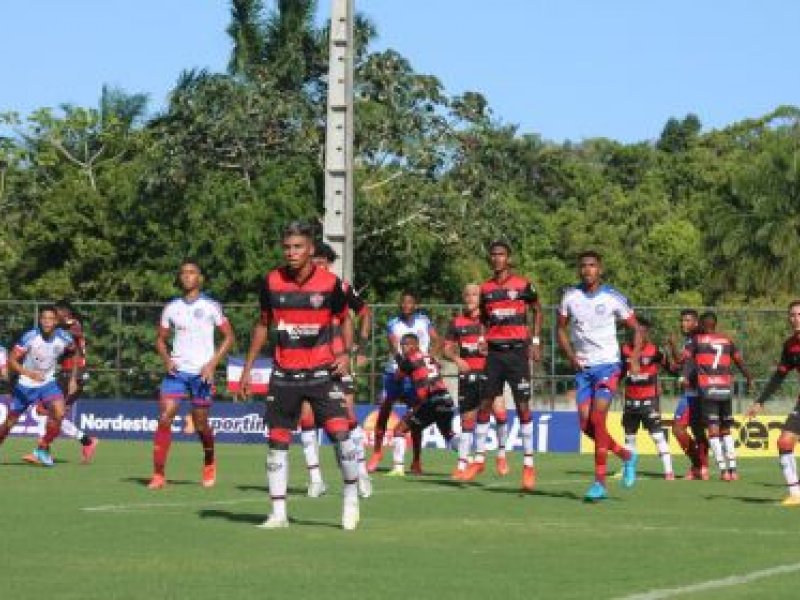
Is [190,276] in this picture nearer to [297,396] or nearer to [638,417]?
[297,396]

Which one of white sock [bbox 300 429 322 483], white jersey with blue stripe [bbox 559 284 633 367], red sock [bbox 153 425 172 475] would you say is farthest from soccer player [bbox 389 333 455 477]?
white jersey with blue stripe [bbox 559 284 633 367]

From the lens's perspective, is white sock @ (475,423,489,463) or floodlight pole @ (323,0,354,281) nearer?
white sock @ (475,423,489,463)

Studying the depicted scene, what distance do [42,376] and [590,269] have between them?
9.97 metres

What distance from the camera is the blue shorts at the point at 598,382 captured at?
1892cm

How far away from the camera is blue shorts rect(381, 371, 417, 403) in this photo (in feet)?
84.2

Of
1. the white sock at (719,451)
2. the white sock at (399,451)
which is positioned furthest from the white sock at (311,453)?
the white sock at (719,451)

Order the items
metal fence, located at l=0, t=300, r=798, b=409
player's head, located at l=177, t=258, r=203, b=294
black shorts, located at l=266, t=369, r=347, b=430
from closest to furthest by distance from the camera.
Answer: black shorts, located at l=266, t=369, r=347, b=430 → player's head, located at l=177, t=258, r=203, b=294 → metal fence, located at l=0, t=300, r=798, b=409

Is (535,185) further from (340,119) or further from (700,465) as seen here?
(700,465)

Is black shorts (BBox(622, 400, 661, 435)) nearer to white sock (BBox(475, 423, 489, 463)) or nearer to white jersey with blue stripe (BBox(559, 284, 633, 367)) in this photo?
white sock (BBox(475, 423, 489, 463))

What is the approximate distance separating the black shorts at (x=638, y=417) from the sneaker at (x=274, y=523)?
450 inches

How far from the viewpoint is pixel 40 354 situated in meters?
26.2

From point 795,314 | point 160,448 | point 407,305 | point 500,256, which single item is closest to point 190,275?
point 160,448

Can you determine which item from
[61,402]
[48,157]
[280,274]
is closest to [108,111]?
[48,157]

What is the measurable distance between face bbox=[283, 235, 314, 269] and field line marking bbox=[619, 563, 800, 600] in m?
4.39
